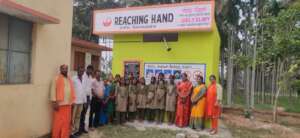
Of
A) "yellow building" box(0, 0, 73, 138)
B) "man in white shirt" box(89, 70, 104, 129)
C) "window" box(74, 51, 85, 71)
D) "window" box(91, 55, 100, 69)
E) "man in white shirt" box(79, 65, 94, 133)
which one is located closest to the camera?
"yellow building" box(0, 0, 73, 138)

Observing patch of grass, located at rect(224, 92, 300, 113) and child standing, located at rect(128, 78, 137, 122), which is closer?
child standing, located at rect(128, 78, 137, 122)

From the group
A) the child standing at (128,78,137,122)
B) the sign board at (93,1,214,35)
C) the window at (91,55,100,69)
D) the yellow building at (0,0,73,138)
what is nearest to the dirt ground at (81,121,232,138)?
the child standing at (128,78,137,122)

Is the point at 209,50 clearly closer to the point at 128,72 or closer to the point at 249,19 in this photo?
the point at 128,72

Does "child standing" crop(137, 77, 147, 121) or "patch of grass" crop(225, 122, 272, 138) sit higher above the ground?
"child standing" crop(137, 77, 147, 121)

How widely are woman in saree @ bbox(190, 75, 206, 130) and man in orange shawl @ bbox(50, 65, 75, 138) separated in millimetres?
3043

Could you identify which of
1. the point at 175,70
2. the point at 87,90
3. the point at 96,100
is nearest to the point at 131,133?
the point at 96,100

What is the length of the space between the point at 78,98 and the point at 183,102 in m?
2.72

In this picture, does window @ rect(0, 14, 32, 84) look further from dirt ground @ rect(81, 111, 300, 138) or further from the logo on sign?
the logo on sign

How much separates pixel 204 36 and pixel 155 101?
2.25m

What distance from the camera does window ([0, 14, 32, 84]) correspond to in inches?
160

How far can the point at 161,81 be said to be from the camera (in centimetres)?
697

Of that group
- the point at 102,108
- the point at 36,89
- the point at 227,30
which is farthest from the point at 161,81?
the point at 227,30

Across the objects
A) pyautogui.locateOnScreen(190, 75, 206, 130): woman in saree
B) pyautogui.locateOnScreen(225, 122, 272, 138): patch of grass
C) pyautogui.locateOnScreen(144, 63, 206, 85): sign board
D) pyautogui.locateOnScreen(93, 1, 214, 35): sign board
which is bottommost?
pyautogui.locateOnScreen(225, 122, 272, 138): patch of grass

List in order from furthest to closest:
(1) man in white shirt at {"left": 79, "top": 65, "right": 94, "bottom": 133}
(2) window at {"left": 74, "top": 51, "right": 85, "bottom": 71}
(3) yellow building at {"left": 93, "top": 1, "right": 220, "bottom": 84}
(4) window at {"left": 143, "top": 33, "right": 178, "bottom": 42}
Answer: (2) window at {"left": 74, "top": 51, "right": 85, "bottom": 71}, (4) window at {"left": 143, "top": 33, "right": 178, "bottom": 42}, (3) yellow building at {"left": 93, "top": 1, "right": 220, "bottom": 84}, (1) man in white shirt at {"left": 79, "top": 65, "right": 94, "bottom": 133}
